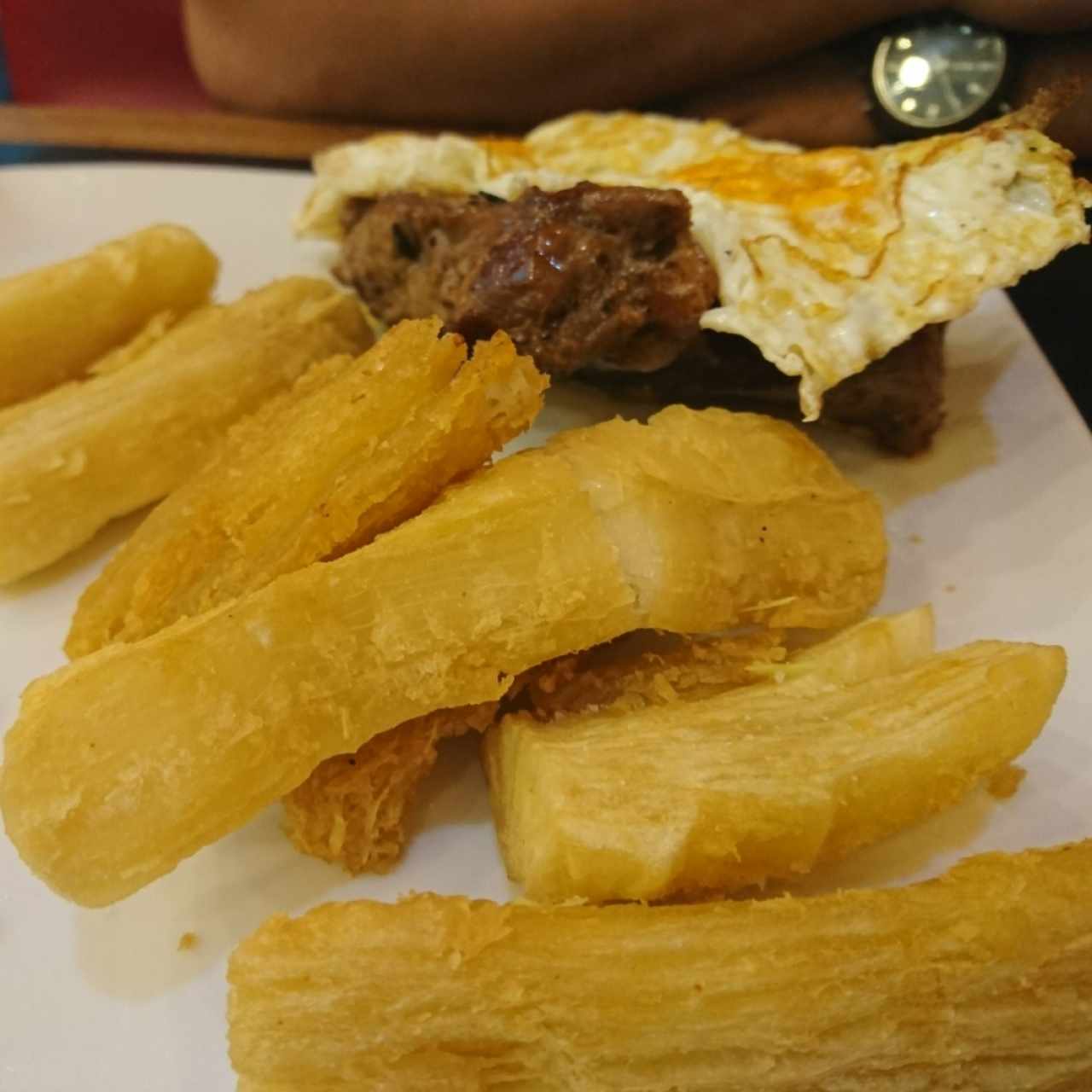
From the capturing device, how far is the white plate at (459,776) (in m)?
1.17

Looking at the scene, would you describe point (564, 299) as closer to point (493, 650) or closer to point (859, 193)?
point (859, 193)

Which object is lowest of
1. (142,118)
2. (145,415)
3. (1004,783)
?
(1004,783)

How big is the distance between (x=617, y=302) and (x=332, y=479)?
0.65 meters

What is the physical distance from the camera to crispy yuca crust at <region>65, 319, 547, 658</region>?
1.26 meters

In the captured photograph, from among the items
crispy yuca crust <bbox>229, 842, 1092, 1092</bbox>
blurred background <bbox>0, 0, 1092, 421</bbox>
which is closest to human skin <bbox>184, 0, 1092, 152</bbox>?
blurred background <bbox>0, 0, 1092, 421</bbox>

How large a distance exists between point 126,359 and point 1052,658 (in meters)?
1.49

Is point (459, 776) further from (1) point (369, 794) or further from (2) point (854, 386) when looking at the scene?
(2) point (854, 386)

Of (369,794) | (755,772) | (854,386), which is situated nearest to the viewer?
(755,772)

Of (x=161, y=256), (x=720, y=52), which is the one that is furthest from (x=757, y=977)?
(x=720, y=52)

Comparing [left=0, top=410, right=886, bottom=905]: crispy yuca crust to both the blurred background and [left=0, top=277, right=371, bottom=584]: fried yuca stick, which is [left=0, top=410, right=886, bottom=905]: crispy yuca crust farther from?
the blurred background

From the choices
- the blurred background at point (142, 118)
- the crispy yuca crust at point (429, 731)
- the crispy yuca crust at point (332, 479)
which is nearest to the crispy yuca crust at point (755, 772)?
the crispy yuca crust at point (429, 731)

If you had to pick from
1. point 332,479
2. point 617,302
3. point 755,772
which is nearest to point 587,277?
point 617,302

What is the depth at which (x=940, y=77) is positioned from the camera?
274 centimetres

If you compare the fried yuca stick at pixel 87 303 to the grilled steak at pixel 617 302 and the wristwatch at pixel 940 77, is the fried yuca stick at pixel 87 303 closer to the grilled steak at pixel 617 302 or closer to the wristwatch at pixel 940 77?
the grilled steak at pixel 617 302
